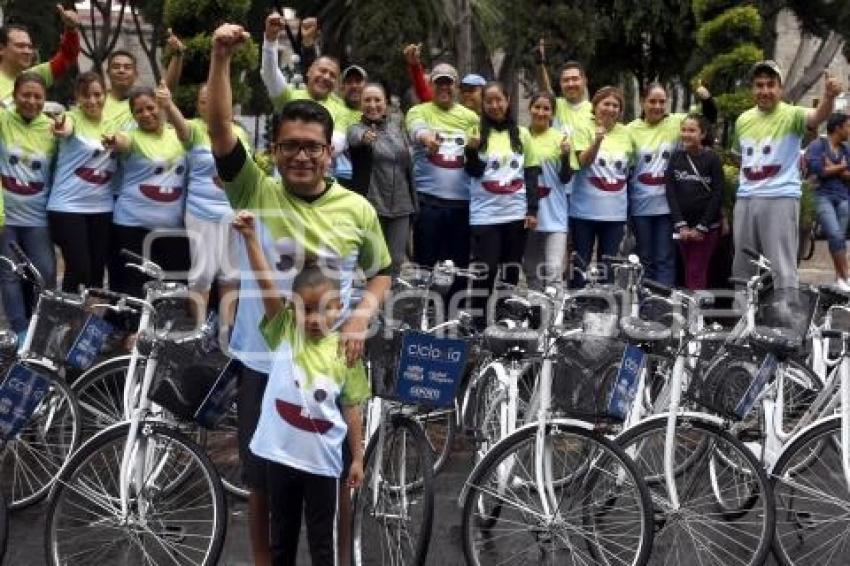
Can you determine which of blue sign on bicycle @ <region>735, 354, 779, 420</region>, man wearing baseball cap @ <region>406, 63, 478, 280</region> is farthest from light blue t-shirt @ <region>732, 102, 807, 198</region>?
blue sign on bicycle @ <region>735, 354, 779, 420</region>

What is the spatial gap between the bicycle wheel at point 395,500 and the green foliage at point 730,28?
6733 mm

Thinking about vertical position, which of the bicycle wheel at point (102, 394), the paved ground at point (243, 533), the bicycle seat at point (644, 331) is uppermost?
the bicycle seat at point (644, 331)

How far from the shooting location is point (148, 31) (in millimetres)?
42375

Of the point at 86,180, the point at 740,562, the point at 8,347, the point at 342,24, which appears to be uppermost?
the point at 342,24

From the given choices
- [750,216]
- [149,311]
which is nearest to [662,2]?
[750,216]

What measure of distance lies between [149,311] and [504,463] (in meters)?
1.68

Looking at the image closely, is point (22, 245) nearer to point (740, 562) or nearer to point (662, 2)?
point (740, 562)

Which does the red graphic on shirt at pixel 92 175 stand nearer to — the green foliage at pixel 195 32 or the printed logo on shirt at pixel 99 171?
the printed logo on shirt at pixel 99 171

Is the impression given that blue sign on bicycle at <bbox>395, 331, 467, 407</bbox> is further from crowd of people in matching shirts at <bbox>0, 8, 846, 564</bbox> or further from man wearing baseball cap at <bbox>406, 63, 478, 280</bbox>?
Answer: man wearing baseball cap at <bbox>406, 63, 478, 280</bbox>

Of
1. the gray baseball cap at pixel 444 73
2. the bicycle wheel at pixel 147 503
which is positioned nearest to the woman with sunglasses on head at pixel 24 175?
the gray baseball cap at pixel 444 73

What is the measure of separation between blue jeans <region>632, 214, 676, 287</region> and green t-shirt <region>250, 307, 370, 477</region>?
17.2 feet

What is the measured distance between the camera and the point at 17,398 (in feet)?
17.7

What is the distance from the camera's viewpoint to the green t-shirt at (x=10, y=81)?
7.70 m

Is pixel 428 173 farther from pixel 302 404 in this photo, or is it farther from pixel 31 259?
pixel 302 404
